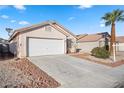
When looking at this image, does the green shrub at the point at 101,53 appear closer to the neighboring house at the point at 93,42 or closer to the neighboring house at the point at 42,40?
the neighboring house at the point at 42,40

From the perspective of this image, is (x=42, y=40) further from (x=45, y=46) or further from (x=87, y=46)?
(x=87, y=46)

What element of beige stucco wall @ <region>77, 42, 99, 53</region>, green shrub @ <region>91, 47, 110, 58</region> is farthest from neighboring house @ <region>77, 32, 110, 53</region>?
green shrub @ <region>91, 47, 110, 58</region>

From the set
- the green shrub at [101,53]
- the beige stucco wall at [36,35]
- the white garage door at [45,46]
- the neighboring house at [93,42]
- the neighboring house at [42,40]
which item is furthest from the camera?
→ the neighboring house at [93,42]

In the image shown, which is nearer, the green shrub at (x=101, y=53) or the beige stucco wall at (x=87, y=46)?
the green shrub at (x=101, y=53)

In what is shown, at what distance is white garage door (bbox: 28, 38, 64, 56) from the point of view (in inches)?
653

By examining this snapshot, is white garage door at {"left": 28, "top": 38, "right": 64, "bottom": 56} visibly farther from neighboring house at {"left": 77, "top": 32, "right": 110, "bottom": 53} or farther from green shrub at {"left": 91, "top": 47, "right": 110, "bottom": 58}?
neighboring house at {"left": 77, "top": 32, "right": 110, "bottom": 53}

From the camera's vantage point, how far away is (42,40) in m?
17.6

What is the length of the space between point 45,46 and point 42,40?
0.80 metres

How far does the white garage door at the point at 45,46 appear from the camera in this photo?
653 inches

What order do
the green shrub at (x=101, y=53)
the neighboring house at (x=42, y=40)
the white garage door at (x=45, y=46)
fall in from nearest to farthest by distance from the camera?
the neighboring house at (x=42, y=40) < the white garage door at (x=45, y=46) < the green shrub at (x=101, y=53)

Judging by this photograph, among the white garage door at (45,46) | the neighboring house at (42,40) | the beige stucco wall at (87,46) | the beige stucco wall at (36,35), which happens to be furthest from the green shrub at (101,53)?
the beige stucco wall at (87,46)
